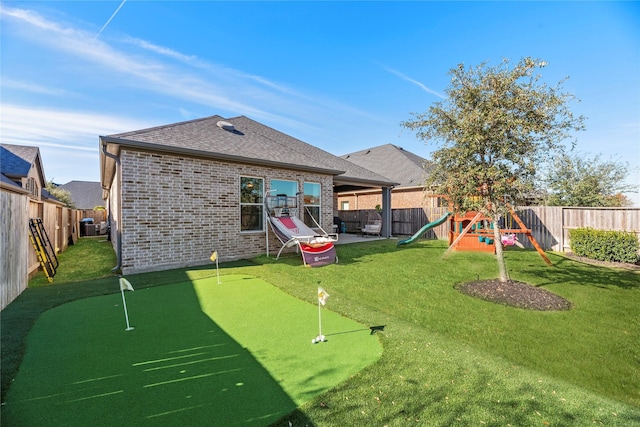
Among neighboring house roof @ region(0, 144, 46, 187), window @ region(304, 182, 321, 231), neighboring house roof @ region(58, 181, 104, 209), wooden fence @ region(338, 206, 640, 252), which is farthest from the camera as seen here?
neighboring house roof @ region(58, 181, 104, 209)

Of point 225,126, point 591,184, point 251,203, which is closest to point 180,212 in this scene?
point 251,203

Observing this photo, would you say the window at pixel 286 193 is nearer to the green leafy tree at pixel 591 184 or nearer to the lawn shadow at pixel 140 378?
the lawn shadow at pixel 140 378

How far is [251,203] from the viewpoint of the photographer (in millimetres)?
10047

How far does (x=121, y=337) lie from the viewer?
12.5ft

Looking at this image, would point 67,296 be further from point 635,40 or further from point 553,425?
point 635,40

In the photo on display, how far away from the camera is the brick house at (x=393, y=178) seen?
18328mm

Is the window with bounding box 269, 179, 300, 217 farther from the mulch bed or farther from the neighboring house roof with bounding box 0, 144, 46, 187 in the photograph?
the neighboring house roof with bounding box 0, 144, 46, 187

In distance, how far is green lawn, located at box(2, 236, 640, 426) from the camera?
2.41 metres

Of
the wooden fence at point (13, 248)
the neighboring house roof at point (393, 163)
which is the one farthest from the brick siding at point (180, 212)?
the neighboring house roof at point (393, 163)

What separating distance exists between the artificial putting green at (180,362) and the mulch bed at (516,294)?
339cm

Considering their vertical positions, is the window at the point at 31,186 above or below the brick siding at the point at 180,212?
above

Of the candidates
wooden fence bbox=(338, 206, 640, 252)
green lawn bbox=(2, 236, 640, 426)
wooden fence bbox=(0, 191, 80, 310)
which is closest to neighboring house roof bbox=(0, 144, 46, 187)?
wooden fence bbox=(0, 191, 80, 310)

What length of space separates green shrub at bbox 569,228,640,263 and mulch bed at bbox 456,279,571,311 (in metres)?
5.52

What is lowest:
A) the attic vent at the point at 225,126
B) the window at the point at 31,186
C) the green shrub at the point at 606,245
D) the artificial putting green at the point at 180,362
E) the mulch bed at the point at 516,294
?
the mulch bed at the point at 516,294
